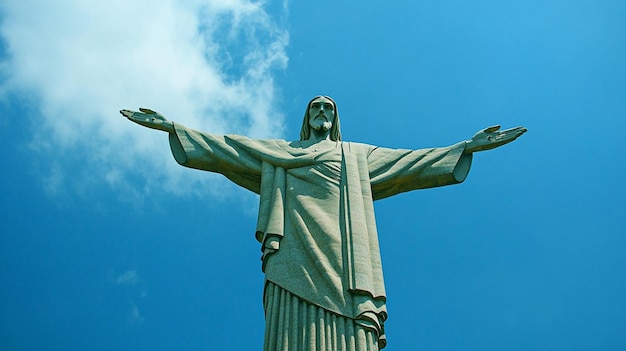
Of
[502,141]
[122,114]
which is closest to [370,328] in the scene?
[502,141]

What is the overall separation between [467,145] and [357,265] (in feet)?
13.8

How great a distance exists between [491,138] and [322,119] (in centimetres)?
347

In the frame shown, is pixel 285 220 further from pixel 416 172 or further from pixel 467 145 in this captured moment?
pixel 467 145

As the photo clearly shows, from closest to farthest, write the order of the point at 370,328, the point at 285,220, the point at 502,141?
the point at 370,328 → the point at 285,220 → the point at 502,141

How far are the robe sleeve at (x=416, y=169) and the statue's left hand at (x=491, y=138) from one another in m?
0.19

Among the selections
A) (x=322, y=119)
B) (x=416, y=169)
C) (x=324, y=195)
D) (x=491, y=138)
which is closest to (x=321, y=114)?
(x=322, y=119)

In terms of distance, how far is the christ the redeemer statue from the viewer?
1134 cm

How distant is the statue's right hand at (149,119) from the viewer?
1445 centimetres

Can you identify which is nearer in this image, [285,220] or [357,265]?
[357,265]

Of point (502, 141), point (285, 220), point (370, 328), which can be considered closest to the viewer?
point (370, 328)

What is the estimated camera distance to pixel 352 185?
1342cm

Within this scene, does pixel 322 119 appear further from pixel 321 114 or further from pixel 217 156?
pixel 217 156

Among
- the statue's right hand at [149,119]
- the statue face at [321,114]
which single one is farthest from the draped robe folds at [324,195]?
the statue face at [321,114]

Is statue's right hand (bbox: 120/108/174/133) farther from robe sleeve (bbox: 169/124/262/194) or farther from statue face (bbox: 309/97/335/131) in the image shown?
statue face (bbox: 309/97/335/131)
